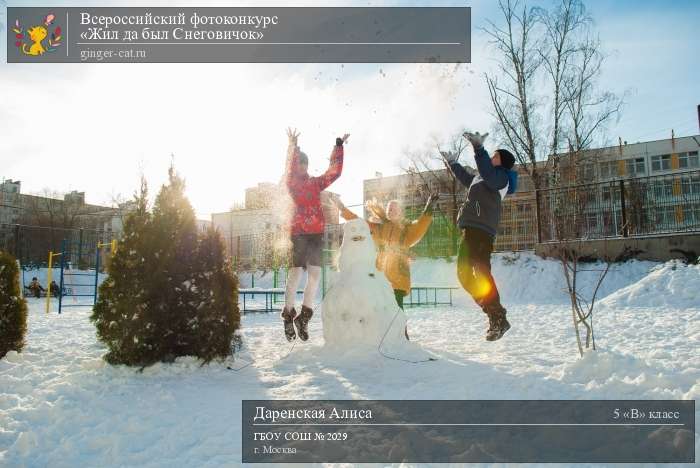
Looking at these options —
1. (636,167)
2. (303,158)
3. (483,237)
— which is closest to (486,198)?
(483,237)

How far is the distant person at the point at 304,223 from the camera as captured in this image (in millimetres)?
5301

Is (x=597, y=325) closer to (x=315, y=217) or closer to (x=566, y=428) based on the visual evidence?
(x=315, y=217)

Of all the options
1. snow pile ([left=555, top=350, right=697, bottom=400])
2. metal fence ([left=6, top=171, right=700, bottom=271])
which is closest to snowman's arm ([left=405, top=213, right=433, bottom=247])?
snow pile ([left=555, top=350, right=697, bottom=400])

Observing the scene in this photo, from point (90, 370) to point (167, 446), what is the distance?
2202 millimetres

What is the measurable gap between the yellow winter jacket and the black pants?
1.03m

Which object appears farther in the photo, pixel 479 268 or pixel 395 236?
pixel 395 236

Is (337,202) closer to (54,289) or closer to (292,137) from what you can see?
(292,137)

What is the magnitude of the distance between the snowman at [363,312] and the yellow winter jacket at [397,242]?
815mm

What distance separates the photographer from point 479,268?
4.48m

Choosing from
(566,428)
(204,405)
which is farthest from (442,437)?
(204,405)

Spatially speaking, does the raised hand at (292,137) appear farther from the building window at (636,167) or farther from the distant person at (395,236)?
the building window at (636,167)

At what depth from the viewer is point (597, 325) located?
6.60 meters

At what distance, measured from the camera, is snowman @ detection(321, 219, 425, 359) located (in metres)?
4.46

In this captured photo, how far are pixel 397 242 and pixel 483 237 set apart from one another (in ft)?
4.59
